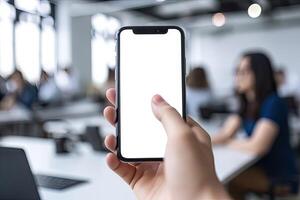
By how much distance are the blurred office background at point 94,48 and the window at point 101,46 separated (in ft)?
0.08

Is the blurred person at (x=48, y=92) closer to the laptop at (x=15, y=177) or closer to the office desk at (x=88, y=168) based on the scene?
the office desk at (x=88, y=168)

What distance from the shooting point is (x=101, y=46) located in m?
9.16

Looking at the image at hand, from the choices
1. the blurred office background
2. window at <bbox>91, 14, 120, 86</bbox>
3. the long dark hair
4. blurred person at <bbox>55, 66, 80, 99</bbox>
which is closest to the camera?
the long dark hair

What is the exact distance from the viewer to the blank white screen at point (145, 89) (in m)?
0.91

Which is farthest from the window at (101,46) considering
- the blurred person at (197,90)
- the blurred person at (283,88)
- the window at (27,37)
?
the blurred person at (197,90)

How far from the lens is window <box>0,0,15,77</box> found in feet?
22.0

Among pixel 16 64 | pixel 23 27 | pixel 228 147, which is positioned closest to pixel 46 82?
pixel 16 64

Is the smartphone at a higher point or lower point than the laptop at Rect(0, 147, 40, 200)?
higher

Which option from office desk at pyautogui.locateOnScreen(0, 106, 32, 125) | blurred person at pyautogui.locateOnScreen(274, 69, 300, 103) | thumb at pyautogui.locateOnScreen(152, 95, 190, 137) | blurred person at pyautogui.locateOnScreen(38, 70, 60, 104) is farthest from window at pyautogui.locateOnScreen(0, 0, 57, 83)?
thumb at pyautogui.locateOnScreen(152, 95, 190, 137)

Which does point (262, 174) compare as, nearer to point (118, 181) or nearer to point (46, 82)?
point (118, 181)

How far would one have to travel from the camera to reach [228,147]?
6.77ft

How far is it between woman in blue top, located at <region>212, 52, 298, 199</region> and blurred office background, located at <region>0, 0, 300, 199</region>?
708mm

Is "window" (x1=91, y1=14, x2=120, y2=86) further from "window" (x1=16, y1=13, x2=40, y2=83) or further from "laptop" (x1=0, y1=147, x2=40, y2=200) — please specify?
"laptop" (x1=0, y1=147, x2=40, y2=200)

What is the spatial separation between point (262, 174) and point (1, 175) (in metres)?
1.59
